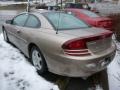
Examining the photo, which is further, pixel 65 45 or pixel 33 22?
pixel 33 22

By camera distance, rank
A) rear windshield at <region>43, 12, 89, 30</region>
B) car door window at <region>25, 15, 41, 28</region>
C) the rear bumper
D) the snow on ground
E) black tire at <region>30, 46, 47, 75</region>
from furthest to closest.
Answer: car door window at <region>25, 15, 41, 28</region> → rear windshield at <region>43, 12, 89, 30</region> → black tire at <region>30, 46, 47, 75</region> → the snow on ground → the rear bumper

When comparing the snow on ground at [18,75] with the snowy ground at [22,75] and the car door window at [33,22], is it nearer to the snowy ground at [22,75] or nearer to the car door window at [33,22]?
the snowy ground at [22,75]

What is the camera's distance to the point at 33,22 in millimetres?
5266

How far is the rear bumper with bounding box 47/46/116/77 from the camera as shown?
150 inches

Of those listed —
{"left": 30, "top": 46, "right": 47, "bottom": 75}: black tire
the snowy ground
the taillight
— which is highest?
the taillight

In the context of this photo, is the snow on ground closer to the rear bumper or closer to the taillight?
the rear bumper

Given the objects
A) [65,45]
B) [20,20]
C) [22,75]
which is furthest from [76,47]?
[20,20]

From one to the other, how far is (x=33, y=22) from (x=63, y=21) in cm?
79

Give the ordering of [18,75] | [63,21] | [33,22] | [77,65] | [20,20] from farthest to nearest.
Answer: [20,20] < [33,22] < [63,21] < [18,75] < [77,65]

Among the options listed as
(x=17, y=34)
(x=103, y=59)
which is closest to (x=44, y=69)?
(x=103, y=59)

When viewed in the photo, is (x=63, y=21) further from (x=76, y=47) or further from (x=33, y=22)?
(x=76, y=47)

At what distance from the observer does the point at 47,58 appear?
4363 mm

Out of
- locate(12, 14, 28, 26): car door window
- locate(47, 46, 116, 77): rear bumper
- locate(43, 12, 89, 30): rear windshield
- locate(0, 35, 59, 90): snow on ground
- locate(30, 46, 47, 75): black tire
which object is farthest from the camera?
locate(12, 14, 28, 26): car door window

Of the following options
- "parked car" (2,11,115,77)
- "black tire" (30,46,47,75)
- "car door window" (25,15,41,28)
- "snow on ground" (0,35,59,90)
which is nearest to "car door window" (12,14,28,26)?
"car door window" (25,15,41,28)
